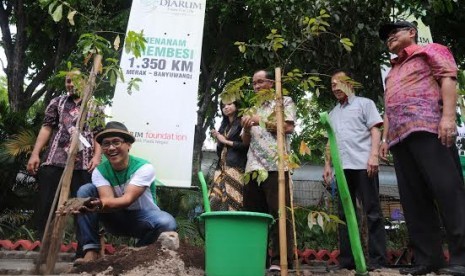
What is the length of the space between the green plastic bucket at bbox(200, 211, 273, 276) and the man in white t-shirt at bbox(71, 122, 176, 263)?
0.90 m

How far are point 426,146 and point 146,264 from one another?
165cm

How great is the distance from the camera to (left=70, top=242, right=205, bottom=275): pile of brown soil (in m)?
2.52

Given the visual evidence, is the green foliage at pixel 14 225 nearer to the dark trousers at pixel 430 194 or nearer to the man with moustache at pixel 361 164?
the man with moustache at pixel 361 164

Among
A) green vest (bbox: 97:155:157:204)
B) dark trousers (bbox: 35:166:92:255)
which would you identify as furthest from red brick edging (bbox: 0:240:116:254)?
green vest (bbox: 97:155:157:204)

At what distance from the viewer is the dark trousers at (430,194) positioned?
8.46 ft

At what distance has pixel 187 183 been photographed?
177 inches

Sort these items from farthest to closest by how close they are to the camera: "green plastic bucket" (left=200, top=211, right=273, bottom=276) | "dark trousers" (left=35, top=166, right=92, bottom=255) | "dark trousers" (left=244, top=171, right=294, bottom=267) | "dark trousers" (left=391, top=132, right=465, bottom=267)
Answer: "dark trousers" (left=35, top=166, right=92, bottom=255) → "dark trousers" (left=244, top=171, right=294, bottom=267) → "dark trousers" (left=391, top=132, right=465, bottom=267) → "green plastic bucket" (left=200, top=211, right=273, bottom=276)

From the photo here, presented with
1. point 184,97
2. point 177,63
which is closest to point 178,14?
point 177,63

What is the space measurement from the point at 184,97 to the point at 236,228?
2.58m

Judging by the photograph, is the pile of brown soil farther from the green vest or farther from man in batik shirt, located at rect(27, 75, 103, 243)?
man in batik shirt, located at rect(27, 75, 103, 243)

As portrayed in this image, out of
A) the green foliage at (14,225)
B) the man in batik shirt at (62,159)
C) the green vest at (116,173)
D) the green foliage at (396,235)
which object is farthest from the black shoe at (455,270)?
the green foliage at (14,225)

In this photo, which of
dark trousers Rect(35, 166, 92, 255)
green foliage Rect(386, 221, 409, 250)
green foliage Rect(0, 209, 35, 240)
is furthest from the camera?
green foliage Rect(386, 221, 409, 250)

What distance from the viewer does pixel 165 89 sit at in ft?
15.2

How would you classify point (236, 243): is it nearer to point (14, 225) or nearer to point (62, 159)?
point (62, 159)
